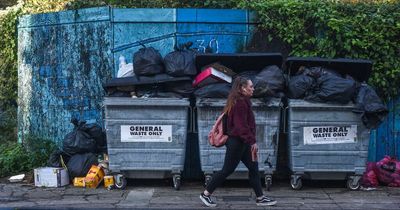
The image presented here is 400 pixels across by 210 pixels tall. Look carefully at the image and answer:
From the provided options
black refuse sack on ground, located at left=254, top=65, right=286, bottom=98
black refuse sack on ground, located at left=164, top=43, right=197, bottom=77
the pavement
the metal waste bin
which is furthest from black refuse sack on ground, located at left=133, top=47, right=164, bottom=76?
the pavement

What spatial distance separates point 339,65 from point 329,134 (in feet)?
3.58

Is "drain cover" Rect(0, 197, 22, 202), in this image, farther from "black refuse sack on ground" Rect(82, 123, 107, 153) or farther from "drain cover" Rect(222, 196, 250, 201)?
"drain cover" Rect(222, 196, 250, 201)

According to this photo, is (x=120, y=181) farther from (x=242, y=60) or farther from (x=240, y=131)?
(x=242, y=60)

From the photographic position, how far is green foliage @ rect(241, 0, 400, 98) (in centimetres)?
930

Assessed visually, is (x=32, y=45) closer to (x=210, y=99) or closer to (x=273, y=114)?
(x=210, y=99)

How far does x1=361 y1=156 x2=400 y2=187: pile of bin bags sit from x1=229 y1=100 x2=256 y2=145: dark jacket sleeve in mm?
2530

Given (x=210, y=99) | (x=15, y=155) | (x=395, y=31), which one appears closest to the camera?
(x=210, y=99)

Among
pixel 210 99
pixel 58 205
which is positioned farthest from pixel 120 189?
pixel 210 99

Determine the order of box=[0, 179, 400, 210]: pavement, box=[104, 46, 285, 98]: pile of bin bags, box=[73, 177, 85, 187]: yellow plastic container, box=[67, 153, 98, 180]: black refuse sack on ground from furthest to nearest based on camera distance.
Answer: box=[67, 153, 98, 180]: black refuse sack on ground → box=[73, 177, 85, 187]: yellow plastic container → box=[104, 46, 285, 98]: pile of bin bags → box=[0, 179, 400, 210]: pavement

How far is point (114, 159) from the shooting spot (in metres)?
8.51

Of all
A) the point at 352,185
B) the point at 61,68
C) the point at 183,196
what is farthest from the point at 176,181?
the point at 61,68

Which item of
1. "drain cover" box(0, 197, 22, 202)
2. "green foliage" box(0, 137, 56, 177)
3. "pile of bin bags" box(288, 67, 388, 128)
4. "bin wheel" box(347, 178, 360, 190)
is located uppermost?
"pile of bin bags" box(288, 67, 388, 128)

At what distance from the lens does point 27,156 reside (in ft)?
32.7

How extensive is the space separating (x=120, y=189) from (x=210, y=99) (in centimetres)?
186
